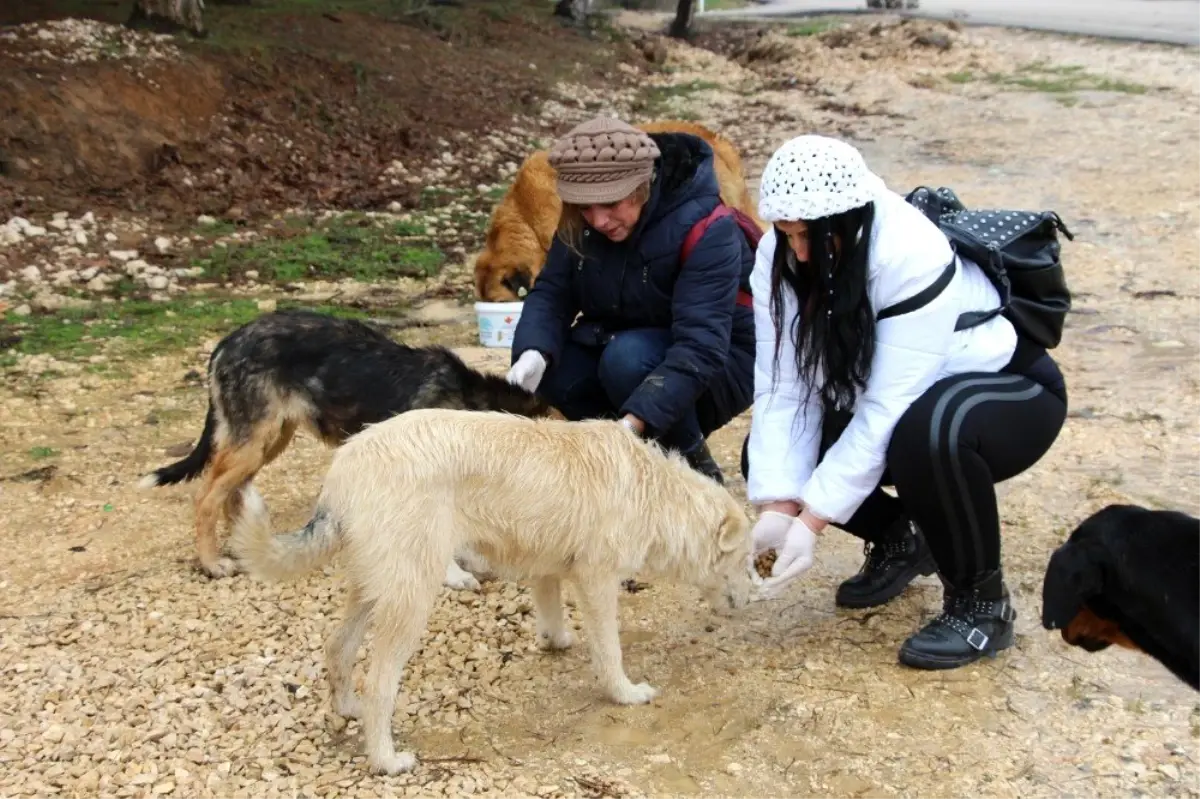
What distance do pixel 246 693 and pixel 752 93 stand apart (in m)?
15.4

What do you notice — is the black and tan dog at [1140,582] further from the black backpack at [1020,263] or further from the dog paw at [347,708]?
the dog paw at [347,708]

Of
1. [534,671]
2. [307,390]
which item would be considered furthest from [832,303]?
[307,390]

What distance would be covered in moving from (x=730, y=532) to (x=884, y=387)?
2.34ft

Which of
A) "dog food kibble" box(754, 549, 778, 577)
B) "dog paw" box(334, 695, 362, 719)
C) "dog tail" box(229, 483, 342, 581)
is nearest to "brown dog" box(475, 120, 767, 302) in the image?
"dog food kibble" box(754, 549, 778, 577)

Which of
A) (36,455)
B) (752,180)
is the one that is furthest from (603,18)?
(36,455)

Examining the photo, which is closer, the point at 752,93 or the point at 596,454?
the point at 596,454

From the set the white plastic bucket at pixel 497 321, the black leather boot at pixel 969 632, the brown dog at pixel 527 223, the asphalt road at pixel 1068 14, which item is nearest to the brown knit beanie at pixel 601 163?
the black leather boot at pixel 969 632

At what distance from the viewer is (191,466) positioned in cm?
500

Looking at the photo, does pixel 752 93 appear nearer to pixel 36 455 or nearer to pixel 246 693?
pixel 36 455

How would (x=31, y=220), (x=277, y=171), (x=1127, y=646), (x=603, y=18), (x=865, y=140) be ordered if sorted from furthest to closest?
(x=603, y=18) → (x=865, y=140) → (x=277, y=171) → (x=31, y=220) → (x=1127, y=646)

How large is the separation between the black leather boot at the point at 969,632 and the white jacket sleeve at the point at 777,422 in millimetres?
658

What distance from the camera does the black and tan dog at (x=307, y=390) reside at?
15.3 feet

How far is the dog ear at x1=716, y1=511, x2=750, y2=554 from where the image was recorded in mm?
3963

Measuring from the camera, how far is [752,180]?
12109mm
